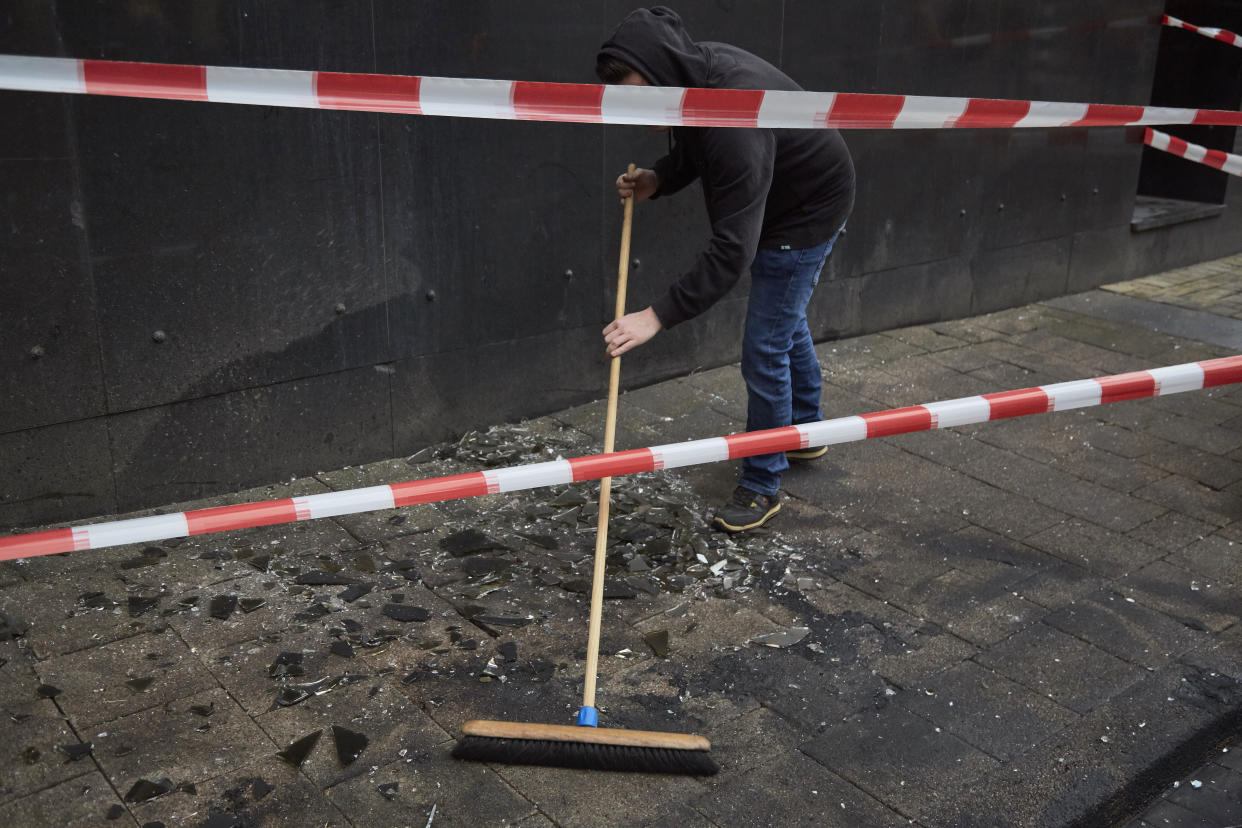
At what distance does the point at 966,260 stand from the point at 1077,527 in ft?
10.5

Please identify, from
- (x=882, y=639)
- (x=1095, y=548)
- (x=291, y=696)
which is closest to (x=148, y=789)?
(x=291, y=696)

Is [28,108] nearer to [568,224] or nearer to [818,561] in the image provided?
[568,224]

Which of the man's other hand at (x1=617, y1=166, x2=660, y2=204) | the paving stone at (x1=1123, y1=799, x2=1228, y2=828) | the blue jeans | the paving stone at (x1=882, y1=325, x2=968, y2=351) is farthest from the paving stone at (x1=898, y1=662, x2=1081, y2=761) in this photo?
the paving stone at (x1=882, y1=325, x2=968, y2=351)

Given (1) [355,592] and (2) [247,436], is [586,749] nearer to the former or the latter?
(1) [355,592]

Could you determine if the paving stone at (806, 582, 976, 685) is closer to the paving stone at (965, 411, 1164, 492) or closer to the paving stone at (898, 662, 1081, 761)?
the paving stone at (898, 662, 1081, 761)

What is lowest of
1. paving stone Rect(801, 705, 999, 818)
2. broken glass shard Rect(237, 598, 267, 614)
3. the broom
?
paving stone Rect(801, 705, 999, 818)

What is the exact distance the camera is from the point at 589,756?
3059 millimetres

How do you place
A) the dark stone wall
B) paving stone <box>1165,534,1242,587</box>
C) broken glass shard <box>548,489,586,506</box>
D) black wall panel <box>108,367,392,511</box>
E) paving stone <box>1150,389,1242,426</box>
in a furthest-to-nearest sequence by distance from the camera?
1. paving stone <box>1150,389,1242,426</box>
2. broken glass shard <box>548,489,586,506</box>
3. black wall panel <box>108,367,392,511</box>
4. paving stone <box>1165,534,1242,587</box>
5. the dark stone wall

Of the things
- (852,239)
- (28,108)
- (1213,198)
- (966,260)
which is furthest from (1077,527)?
(1213,198)

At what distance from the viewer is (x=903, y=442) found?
546cm

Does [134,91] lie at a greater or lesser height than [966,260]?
greater

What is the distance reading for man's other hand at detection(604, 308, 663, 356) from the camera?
368 cm

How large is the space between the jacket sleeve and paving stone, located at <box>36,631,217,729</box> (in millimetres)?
1851

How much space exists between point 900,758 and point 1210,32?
7256 millimetres
